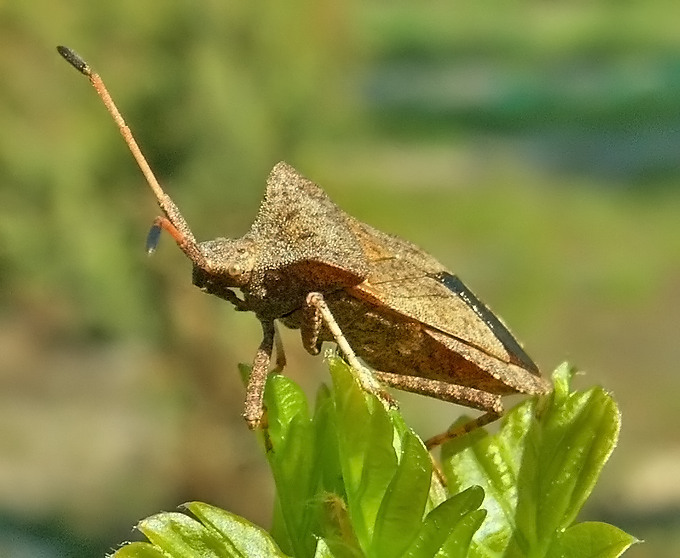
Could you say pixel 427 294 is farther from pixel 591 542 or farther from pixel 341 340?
pixel 591 542

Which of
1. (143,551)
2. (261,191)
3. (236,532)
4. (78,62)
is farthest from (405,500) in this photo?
(261,191)

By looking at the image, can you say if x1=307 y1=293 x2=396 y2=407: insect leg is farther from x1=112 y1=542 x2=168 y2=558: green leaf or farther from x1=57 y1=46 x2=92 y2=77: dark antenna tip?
x1=57 y1=46 x2=92 y2=77: dark antenna tip

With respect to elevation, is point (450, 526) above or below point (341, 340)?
below

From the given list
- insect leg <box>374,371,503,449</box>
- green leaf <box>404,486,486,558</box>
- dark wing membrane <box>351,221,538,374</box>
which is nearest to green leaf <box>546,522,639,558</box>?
green leaf <box>404,486,486,558</box>

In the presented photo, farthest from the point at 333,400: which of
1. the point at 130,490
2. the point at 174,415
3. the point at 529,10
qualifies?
the point at 529,10

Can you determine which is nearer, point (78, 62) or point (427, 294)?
point (78, 62)

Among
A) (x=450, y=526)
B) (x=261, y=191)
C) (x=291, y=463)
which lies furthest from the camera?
(x=261, y=191)

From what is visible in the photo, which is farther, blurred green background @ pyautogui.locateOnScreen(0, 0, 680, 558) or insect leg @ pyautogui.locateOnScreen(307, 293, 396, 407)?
blurred green background @ pyautogui.locateOnScreen(0, 0, 680, 558)
